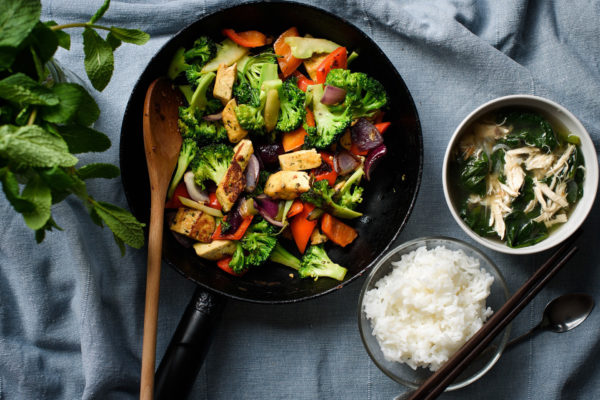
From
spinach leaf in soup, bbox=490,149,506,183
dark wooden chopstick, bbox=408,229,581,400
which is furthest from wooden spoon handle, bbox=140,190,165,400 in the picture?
spinach leaf in soup, bbox=490,149,506,183

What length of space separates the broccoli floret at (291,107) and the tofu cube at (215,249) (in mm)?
538

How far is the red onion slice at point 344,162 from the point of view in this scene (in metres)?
2.17

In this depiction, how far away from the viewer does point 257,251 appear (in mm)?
2113

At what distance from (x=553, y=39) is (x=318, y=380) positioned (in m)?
1.93

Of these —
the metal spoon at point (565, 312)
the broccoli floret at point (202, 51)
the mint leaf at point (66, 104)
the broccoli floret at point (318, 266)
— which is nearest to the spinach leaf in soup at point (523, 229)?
the metal spoon at point (565, 312)

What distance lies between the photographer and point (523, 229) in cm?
212

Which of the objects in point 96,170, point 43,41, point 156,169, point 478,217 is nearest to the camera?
point 43,41

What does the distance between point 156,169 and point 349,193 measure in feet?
2.66

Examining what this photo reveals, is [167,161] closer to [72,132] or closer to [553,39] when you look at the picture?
[72,132]

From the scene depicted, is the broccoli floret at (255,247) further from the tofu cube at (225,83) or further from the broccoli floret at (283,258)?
the tofu cube at (225,83)

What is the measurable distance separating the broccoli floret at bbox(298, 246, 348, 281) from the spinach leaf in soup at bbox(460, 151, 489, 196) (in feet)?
2.08

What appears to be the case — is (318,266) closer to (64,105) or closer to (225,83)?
(225,83)

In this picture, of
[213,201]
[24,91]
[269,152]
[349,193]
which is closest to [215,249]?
[213,201]

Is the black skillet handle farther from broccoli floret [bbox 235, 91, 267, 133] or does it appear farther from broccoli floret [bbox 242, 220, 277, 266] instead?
broccoli floret [bbox 235, 91, 267, 133]
